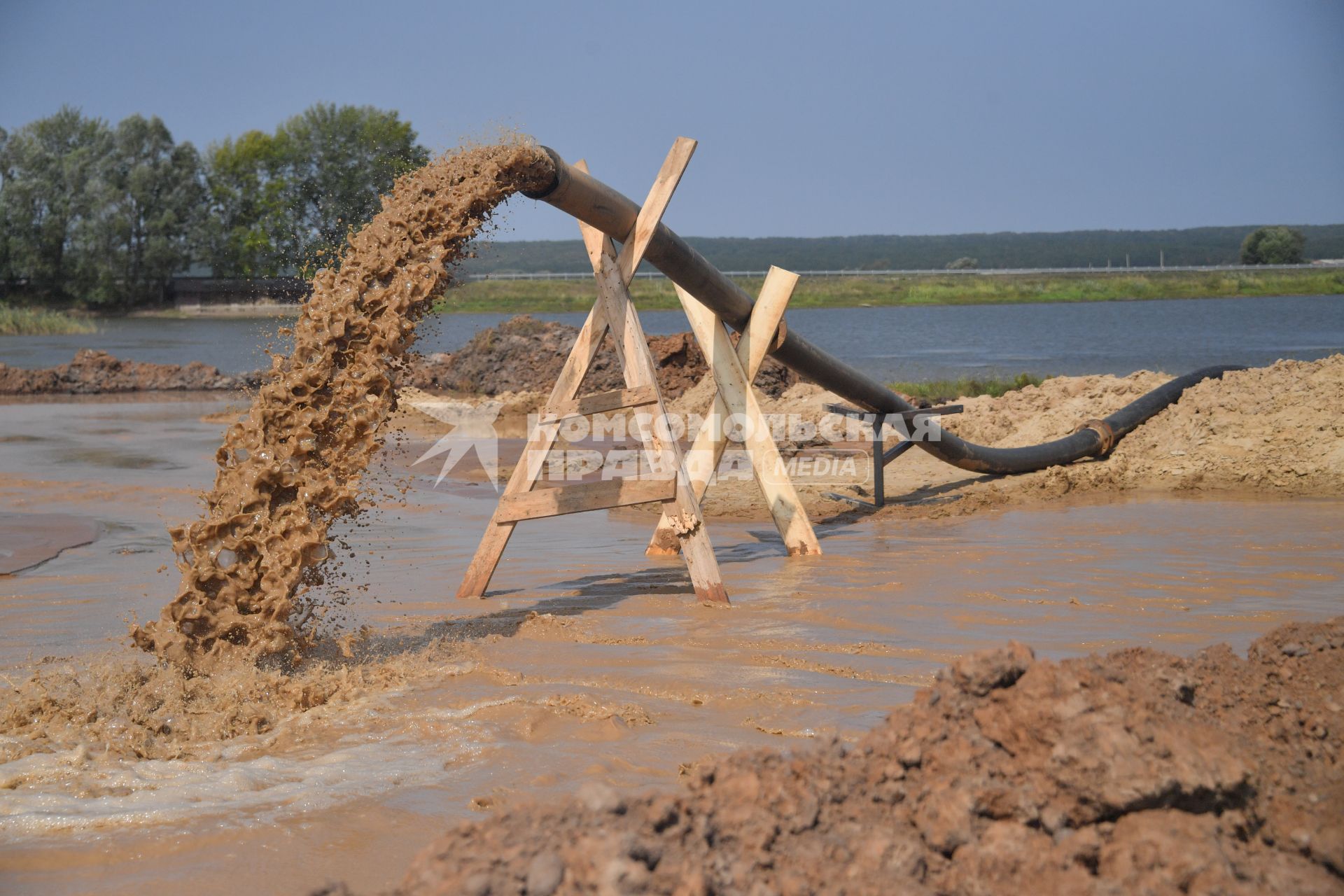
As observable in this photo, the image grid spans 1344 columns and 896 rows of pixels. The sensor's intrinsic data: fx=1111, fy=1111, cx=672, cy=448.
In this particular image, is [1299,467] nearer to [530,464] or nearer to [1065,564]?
[1065,564]

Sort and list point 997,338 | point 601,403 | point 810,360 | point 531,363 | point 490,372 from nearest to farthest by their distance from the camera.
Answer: point 601,403 < point 810,360 < point 531,363 < point 490,372 < point 997,338

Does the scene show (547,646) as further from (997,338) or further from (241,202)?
(241,202)

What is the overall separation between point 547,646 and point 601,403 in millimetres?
1708

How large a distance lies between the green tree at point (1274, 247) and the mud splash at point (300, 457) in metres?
108

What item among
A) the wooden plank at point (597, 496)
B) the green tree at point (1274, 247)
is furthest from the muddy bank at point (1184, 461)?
the green tree at point (1274, 247)

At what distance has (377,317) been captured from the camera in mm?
5184

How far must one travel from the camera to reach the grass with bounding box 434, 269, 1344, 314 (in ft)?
232

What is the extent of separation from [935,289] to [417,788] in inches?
3352

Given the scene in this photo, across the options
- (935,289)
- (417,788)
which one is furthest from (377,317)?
(935,289)

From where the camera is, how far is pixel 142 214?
6862 cm

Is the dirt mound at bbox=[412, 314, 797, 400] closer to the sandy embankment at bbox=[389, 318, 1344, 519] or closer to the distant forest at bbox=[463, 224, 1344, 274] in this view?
the sandy embankment at bbox=[389, 318, 1344, 519]

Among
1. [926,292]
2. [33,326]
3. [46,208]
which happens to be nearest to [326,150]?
[46,208]

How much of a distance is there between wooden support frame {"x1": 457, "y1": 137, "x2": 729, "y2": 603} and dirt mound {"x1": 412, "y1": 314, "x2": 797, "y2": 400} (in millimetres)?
11067

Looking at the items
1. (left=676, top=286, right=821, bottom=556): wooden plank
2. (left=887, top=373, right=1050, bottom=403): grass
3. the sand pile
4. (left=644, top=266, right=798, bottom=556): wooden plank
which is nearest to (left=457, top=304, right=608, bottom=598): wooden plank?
(left=676, top=286, right=821, bottom=556): wooden plank
